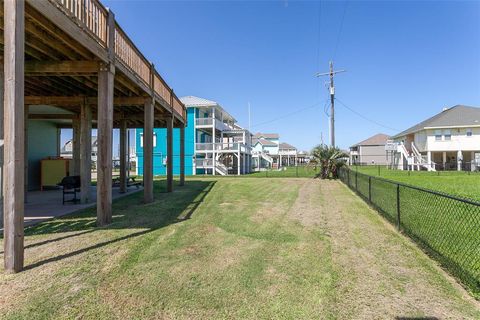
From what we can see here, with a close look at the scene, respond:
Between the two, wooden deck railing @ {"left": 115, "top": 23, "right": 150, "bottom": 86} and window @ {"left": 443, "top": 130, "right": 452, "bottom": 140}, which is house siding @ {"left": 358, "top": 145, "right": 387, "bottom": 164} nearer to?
window @ {"left": 443, "top": 130, "right": 452, "bottom": 140}

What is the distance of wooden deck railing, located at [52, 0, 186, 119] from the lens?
495 cm

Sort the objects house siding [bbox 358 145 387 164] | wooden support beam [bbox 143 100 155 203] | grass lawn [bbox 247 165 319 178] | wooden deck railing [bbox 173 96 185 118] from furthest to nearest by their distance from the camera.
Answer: house siding [bbox 358 145 387 164]
grass lawn [bbox 247 165 319 178]
wooden deck railing [bbox 173 96 185 118]
wooden support beam [bbox 143 100 155 203]

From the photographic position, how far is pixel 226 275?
3.60m

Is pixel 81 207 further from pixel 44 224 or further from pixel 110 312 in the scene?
pixel 110 312

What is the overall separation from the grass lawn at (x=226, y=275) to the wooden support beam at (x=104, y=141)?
504 millimetres

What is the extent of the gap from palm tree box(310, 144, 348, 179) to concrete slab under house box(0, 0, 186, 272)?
1286cm

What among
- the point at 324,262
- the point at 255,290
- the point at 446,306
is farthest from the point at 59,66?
the point at 446,306

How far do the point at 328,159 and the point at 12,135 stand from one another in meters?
20.6

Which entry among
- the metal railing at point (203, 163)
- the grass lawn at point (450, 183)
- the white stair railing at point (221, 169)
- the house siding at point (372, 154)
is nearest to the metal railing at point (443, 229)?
the grass lawn at point (450, 183)

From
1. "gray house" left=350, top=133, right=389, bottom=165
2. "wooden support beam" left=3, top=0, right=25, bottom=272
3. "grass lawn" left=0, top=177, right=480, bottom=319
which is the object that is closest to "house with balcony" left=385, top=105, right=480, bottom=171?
"gray house" left=350, top=133, right=389, bottom=165

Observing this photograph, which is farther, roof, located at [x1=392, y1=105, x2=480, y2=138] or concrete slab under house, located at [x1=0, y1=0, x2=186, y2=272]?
roof, located at [x1=392, y1=105, x2=480, y2=138]

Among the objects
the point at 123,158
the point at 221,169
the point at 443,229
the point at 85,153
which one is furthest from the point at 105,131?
the point at 221,169

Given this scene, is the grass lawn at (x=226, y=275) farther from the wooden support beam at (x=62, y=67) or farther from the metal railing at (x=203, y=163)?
the metal railing at (x=203, y=163)

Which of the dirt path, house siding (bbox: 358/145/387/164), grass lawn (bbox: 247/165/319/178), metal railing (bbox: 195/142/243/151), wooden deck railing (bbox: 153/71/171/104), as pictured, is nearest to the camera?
the dirt path
